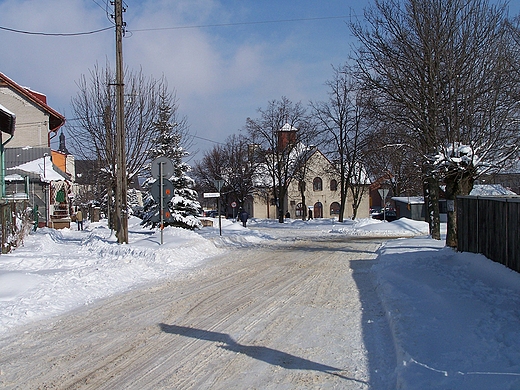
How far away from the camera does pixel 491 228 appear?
436 inches

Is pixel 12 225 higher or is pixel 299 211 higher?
pixel 12 225

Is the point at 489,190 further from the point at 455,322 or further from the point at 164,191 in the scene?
the point at 455,322

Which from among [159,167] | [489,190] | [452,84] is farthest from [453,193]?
[489,190]

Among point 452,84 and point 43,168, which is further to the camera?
point 43,168

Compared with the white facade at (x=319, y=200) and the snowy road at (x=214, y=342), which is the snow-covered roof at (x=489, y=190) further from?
the snowy road at (x=214, y=342)

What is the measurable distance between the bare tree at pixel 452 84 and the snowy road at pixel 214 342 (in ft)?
23.0

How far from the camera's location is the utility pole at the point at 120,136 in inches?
689

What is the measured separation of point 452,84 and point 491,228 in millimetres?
6825

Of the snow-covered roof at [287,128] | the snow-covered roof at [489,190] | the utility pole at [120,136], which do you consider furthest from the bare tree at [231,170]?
the utility pole at [120,136]

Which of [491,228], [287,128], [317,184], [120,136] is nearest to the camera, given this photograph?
[491,228]

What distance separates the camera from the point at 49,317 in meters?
8.76

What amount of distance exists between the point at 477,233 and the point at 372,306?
14.6ft

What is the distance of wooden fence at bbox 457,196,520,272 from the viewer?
9.52 m

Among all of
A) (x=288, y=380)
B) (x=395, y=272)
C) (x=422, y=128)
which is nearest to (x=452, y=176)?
(x=422, y=128)
